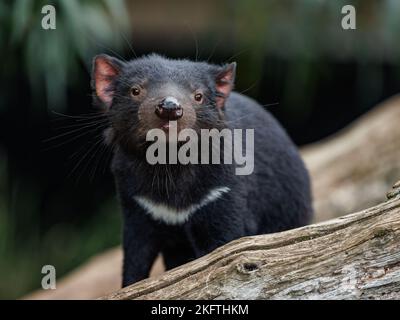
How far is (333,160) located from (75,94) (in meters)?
2.67

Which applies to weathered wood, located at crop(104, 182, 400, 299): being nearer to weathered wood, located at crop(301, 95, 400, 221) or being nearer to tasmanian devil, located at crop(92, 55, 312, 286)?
tasmanian devil, located at crop(92, 55, 312, 286)

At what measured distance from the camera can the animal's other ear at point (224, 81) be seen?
138 inches

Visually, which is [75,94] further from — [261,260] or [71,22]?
[261,260]

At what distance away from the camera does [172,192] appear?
352 cm

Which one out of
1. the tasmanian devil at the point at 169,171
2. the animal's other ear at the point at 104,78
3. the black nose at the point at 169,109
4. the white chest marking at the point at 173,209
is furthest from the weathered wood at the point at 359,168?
the black nose at the point at 169,109

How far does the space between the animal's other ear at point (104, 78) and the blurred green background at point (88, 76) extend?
1.69 meters

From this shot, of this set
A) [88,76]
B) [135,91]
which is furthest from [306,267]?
[88,76]

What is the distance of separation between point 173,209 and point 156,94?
567mm

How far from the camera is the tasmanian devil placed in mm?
3348

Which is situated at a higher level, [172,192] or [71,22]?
[71,22]

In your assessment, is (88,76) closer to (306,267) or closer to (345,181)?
(345,181)

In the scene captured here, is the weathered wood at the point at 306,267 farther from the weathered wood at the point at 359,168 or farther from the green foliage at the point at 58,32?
the green foliage at the point at 58,32

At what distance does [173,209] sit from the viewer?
3545 millimetres
